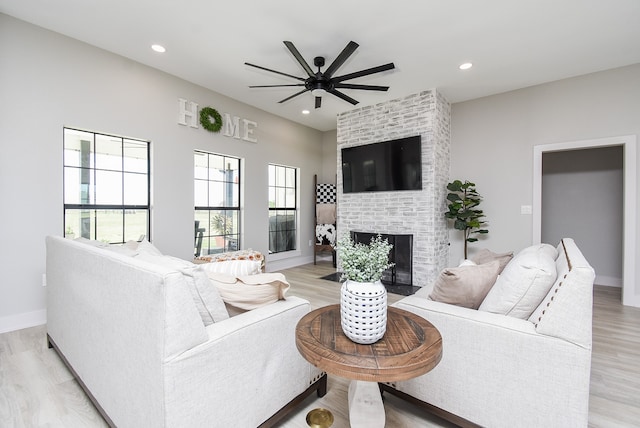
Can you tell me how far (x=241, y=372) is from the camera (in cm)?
122

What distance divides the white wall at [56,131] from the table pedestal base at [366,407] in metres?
3.29

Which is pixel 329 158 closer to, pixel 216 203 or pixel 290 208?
pixel 290 208

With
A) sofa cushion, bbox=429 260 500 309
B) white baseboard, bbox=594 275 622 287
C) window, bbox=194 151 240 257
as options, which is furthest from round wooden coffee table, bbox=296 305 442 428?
white baseboard, bbox=594 275 622 287

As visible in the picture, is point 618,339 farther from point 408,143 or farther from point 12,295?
point 12,295

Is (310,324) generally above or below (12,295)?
above

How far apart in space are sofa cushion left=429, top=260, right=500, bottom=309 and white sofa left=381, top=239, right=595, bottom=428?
0.10 meters

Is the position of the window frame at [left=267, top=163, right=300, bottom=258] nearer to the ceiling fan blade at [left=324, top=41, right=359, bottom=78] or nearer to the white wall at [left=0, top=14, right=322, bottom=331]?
the white wall at [left=0, top=14, right=322, bottom=331]

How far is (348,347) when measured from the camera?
1048mm

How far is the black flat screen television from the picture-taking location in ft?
13.7

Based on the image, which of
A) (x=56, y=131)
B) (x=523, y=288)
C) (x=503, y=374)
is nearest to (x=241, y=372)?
(x=503, y=374)

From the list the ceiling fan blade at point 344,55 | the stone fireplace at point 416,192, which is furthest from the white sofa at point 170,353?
the stone fireplace at point 416,192

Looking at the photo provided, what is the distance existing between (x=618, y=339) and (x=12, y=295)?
5.54 metres

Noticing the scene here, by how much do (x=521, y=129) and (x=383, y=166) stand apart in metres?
1.98

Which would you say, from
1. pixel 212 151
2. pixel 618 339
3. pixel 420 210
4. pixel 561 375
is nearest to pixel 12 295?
pixel 212 151
